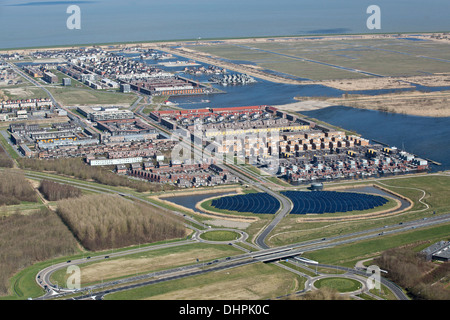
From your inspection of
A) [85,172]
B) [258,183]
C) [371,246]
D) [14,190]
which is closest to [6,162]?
[85,172]

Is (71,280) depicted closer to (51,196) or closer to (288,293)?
(288,293)

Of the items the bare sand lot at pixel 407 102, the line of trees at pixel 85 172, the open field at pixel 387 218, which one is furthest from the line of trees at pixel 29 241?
the bare sand lot at pixel 407 102

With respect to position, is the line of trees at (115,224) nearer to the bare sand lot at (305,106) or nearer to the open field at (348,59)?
the bare sand lot at (305,106)

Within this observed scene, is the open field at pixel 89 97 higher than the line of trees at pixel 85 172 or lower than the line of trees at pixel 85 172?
higher

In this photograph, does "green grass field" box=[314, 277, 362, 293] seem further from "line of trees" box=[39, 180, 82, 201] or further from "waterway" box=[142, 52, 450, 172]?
"waterway" box=[142, 52, 450, 172]

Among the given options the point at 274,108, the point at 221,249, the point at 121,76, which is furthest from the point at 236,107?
the point at 221,249

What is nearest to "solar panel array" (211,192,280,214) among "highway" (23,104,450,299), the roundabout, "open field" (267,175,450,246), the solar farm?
the solar farm
